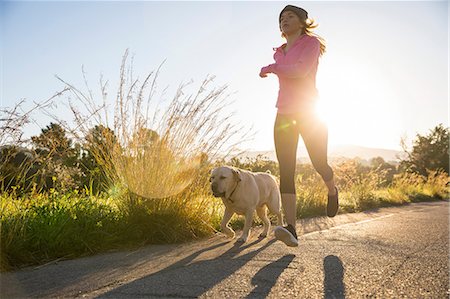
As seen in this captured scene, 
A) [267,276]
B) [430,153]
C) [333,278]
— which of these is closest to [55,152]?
[267,276]

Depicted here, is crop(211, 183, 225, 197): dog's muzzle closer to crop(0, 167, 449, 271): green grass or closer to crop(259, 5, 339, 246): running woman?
crop(0, 167, 449, 271): green grass

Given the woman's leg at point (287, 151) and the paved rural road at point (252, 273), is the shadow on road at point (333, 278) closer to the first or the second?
the paved rural road at point (252, 273)

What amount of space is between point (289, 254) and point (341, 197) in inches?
276

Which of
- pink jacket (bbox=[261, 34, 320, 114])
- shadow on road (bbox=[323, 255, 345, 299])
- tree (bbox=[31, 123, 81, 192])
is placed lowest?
shadow on road (bbox=[323, 255, 345, 299])

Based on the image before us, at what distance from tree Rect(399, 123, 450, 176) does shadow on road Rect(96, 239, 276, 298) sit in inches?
899

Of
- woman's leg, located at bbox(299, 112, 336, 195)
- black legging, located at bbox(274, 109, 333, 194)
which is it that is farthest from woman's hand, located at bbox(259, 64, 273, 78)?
woman's leg, located at bbox(299, 112, 336, 195)

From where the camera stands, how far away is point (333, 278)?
6.83ft

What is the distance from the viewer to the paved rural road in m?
1.84

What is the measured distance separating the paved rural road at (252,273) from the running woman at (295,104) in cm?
61

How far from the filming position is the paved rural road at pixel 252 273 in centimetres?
184

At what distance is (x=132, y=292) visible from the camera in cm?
182

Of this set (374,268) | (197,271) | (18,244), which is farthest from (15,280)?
(374,268)

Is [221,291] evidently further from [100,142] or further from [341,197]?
[341,197]

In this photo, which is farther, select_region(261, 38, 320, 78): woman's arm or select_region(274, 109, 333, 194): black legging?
select_region(274, 109, 333, 194): black legging
